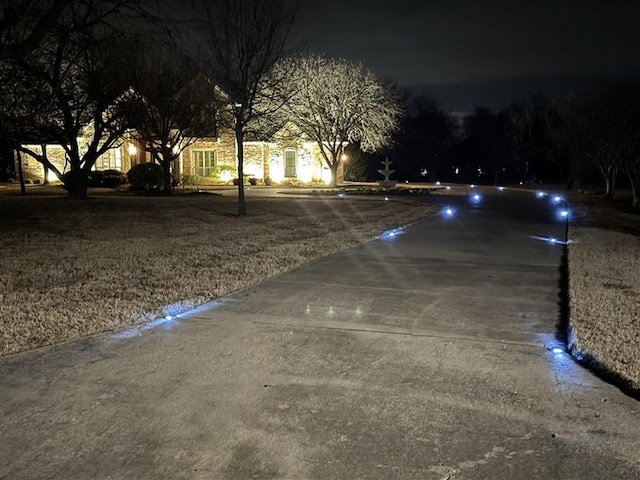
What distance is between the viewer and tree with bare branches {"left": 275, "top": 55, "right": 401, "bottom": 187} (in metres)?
36.8

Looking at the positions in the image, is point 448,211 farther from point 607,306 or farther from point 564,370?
point 564,370

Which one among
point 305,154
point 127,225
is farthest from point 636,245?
point 305,154

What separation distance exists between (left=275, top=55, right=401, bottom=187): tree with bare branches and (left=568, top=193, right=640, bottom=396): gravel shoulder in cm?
2527

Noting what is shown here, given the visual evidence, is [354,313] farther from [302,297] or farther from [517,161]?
[517,161]

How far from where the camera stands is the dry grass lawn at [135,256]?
6.19m

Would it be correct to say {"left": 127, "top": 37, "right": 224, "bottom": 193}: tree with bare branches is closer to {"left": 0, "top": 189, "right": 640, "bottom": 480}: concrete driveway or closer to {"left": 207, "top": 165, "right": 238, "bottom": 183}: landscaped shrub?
{"left": 207, "top": 165, "right": 238, "bottom": 183}: landscaped shrub

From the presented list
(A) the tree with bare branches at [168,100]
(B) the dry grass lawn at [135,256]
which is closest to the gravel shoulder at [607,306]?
(B) the dry grass lawn at [135,256]

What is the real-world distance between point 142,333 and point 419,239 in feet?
26.6

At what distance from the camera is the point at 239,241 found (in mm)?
11906

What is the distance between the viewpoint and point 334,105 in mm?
37062

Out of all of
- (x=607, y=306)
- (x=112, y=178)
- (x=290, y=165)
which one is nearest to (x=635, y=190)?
(x=290, y=165)

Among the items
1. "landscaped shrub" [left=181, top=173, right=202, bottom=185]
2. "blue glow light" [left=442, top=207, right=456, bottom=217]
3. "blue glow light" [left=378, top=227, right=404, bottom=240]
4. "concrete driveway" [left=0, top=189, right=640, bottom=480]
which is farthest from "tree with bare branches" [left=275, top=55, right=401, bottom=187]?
"concrete driveway" [left=0, top=189, right=640, bottom=480]

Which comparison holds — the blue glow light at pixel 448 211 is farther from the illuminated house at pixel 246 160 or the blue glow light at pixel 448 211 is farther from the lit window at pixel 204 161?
the lit window at pixel 204 161

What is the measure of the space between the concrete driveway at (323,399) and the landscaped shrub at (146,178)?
2621cm
